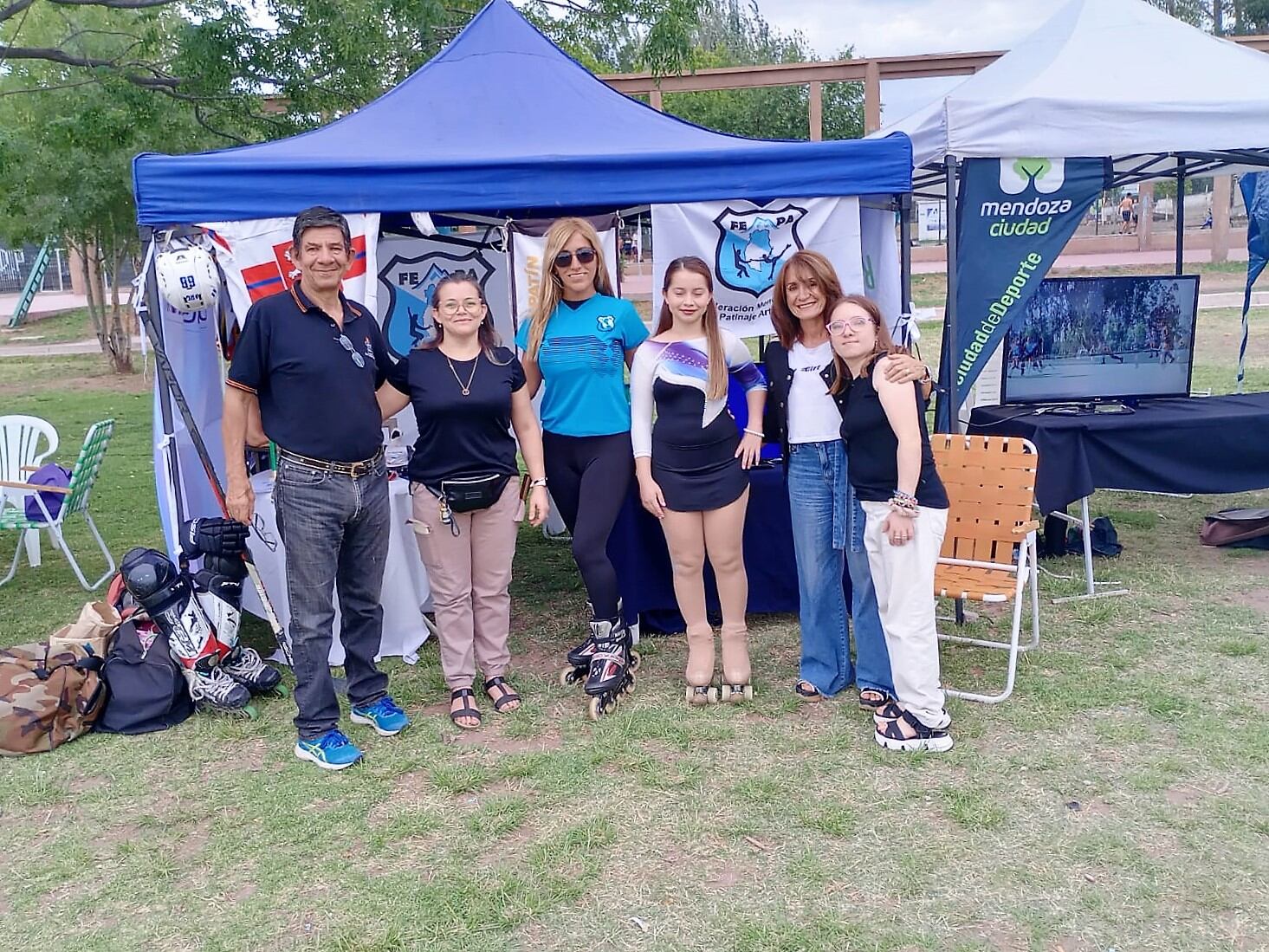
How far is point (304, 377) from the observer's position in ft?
10.3

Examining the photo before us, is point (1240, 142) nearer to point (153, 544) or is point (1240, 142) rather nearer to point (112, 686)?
point (112, 686)

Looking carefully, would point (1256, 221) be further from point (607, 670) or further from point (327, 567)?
point (327, 567)

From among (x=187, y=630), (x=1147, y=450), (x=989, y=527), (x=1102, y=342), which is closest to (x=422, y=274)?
(x=187, y=630)

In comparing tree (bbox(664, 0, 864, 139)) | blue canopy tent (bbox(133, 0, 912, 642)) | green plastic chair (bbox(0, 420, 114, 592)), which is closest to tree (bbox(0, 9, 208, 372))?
green plastic chair (bbox(0, 420, 114, 592))

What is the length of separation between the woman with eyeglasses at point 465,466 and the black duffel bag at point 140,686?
99cm

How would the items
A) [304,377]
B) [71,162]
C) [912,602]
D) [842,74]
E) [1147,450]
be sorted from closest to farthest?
1. [304,377]
2. [912,602]
3. [1147,450]
4. [71,162]
5. [842,74]

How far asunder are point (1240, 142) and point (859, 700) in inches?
120

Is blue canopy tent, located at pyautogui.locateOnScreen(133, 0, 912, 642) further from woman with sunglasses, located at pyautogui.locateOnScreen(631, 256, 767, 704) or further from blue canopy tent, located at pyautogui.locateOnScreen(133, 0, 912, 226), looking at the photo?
woman with sunglasses, located at pyautogui.locateOnScreen(631, 256, 767, 704)

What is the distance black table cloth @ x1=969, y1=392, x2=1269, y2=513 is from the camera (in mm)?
4797

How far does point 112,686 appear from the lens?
12.2 ft

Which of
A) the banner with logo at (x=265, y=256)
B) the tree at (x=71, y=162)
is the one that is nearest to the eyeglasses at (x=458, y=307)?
the banner with logo at (x=265, y=256)

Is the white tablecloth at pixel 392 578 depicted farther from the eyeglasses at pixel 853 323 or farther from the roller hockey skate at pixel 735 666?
the eyeglasses at pixel 853 323

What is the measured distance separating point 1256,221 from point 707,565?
16.6 ft

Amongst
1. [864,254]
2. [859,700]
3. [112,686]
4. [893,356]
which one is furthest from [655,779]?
[864,254]
